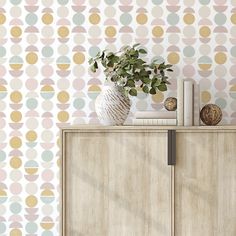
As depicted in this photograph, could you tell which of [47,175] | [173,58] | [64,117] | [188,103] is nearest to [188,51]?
[173,58]

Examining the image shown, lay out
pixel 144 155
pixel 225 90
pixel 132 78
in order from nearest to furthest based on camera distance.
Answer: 1. pixel 144 155
2. pixel 132 78
3. pixel 225 90


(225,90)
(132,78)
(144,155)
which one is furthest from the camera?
(225,90)

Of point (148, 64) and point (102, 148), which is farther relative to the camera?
point (148, 64)

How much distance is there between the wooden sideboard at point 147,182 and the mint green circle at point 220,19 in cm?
78

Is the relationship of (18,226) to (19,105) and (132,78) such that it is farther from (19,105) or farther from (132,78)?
(132,78)

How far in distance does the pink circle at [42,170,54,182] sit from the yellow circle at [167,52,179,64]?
0.98 metres

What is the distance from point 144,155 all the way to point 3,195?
100 centimetres

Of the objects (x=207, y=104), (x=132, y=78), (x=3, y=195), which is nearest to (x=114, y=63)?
(x=132, y=78)

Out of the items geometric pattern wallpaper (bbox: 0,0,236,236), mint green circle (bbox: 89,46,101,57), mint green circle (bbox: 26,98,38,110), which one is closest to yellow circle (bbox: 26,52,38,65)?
geometric pattern wallpaper (bbox: 0,0,236,236)

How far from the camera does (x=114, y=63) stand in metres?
3.08

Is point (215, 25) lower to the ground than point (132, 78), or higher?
higher

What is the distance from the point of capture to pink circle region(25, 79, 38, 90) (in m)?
3.34

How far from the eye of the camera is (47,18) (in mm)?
3348

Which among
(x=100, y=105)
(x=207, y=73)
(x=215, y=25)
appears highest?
(x=215, y=25)
